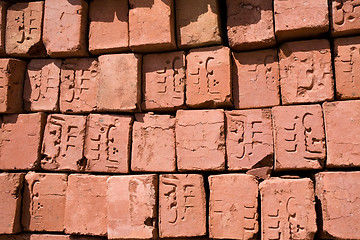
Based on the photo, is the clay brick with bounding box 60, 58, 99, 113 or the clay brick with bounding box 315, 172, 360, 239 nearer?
the clay brick with bounding box 315, 172, 360, 239

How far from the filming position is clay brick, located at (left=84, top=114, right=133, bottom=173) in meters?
3.89

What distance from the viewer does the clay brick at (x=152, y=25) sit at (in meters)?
3.83

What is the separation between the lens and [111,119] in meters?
3.97

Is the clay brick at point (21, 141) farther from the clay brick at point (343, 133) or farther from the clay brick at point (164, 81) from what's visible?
the clay brick at point (343, 133)

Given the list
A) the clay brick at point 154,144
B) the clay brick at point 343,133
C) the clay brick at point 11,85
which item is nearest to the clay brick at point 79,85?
the clay brick at point 11,85

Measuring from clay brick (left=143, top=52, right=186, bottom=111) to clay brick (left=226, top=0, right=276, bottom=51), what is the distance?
60 cm

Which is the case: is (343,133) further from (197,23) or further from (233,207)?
(197,23)

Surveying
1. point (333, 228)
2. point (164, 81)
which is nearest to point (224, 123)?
point (164, 81)

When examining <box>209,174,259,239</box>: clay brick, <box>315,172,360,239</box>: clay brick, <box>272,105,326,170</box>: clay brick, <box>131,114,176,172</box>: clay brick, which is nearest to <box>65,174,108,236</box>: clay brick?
<box>131,114,176,172</box>: clay brick

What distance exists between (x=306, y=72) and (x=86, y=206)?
2.60 m

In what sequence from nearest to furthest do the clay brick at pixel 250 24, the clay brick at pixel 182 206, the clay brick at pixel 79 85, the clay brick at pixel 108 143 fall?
the clay brick at pixel 182 206 → the clay brick at pixel 250 24 → the clay brick at pixel 108 143 → the clay brick at pixel 79 85

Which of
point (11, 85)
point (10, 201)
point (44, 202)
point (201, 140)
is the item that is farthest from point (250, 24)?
point (10, 201)

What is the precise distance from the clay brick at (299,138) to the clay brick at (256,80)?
9.0 inches

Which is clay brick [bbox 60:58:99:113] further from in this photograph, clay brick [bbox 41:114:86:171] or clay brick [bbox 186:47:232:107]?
clay brick [bbox 186:47:232:107]
